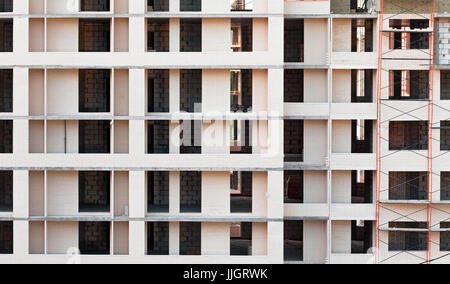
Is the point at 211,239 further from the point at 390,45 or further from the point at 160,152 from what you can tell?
the point at 390,45

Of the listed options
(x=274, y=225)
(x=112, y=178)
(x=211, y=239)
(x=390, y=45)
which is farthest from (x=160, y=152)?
(x=390, y=45)

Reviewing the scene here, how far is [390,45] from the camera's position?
1864 centimetres

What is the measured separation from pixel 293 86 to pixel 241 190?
166 inches

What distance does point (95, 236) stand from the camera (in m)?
19.8

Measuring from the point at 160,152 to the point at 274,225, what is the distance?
15.1 ft

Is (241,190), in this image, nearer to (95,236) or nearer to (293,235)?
(293,235)

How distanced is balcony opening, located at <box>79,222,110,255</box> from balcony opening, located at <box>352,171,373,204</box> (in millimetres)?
8492

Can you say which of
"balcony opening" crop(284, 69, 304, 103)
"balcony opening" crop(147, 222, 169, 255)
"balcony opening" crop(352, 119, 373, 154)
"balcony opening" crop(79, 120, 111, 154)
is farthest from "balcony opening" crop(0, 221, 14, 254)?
"balcony opening" crop(352, 119, 373, 154)

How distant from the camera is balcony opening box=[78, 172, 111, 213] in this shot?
19.6m

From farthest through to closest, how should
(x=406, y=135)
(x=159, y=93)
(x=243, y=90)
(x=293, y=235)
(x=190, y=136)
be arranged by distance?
1. (x=293, y=235)
2. (x=243, y=90)
3. (x=159, y=93)
4. (x=406, y=135)
5. (x=190, y=136)

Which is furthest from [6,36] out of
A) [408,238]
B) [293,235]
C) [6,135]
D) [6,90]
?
[408,238]

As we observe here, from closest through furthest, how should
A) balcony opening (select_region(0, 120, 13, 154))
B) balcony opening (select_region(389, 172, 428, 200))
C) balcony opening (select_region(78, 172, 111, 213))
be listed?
1. balcony opening (select_region(389, 172, 428, 200))
2. balcony opening (select_region(78, 172, 111, 213))
3. balcony opening (select_region(0, 120, 13, 154))

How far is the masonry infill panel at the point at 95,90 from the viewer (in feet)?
64.3

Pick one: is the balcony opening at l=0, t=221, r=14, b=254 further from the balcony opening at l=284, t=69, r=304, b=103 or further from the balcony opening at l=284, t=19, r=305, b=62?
the balcony opening at l=284, t=19, r=305, b=62
